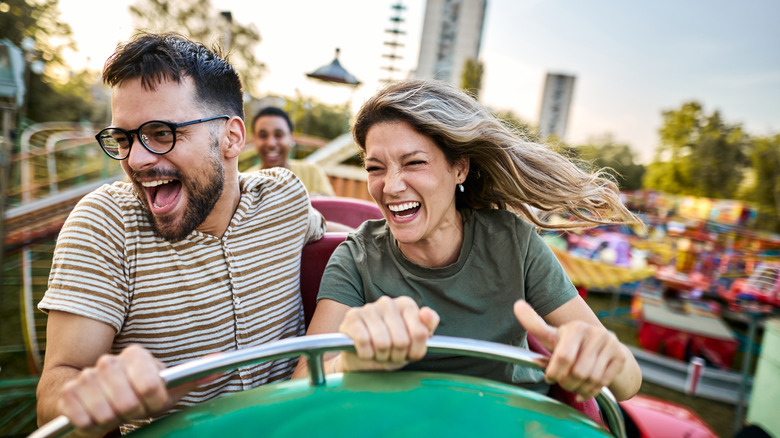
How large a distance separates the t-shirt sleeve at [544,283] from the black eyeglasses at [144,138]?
38.8 inches

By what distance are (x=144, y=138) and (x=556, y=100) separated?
123 feet

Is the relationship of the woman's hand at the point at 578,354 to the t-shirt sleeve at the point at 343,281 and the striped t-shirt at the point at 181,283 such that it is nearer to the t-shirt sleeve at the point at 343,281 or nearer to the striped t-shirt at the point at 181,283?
the t-shirt sleeve at the point at 343,281

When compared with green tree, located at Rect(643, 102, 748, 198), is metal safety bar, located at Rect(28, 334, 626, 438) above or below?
below

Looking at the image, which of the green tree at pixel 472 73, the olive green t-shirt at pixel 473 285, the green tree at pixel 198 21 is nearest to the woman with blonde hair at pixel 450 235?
the olive green t-shirt at pixel 473 285

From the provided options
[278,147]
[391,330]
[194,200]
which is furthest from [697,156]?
[391,330]

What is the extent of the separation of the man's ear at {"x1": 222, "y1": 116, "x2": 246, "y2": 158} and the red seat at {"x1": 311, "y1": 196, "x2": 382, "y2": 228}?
802 mm

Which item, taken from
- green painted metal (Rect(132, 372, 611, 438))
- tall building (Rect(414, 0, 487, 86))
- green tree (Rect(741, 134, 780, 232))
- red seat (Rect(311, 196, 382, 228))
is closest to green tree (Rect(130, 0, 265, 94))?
red seat (Rect(311, 196, 382, 228))

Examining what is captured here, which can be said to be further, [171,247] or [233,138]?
[233,138]

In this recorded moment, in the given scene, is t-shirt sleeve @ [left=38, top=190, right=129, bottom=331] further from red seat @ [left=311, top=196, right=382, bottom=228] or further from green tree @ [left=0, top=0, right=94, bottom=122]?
green tree @ [left=0, top=0, right=94, bottom=122]

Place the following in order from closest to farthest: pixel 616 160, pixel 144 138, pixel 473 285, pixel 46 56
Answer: pixel 144 138 → pixel 473 285 → pixel 616 160 → pixel 46 56

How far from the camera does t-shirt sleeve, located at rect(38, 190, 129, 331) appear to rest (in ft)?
3.24

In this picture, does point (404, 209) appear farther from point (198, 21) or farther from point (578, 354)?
point (198, 21)

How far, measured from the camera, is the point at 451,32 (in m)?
26.2

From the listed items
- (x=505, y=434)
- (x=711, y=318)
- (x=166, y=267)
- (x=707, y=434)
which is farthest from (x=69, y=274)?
(x=711, y=318)
